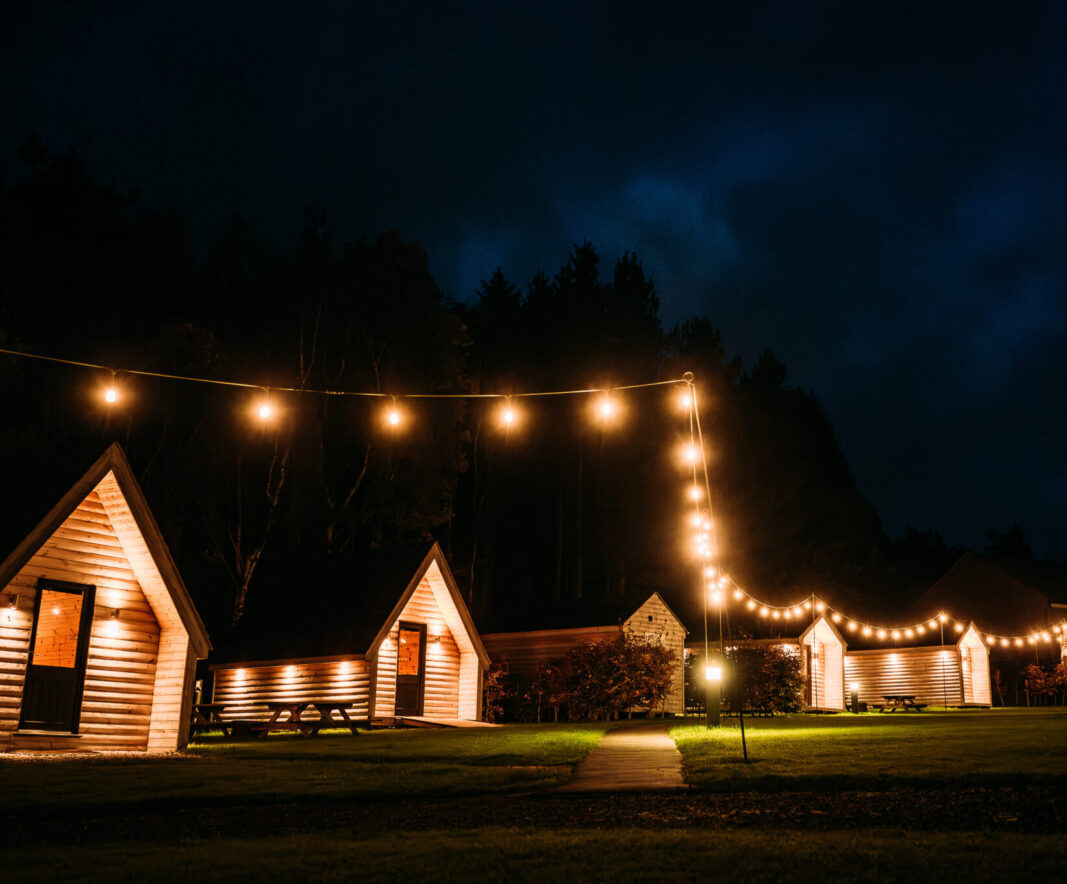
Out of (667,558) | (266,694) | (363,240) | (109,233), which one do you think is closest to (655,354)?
(667,558)

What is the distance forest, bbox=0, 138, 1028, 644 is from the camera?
34.1 meters

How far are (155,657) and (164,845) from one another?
35.0ft

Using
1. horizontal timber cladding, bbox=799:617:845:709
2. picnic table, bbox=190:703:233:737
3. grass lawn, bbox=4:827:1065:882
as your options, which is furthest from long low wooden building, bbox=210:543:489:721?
horizontal timber cladding, bbox=799:617:845:709

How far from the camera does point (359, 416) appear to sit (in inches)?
1469

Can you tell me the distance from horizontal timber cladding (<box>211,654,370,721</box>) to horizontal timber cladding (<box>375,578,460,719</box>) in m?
0.94

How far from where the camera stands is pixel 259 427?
3609cm

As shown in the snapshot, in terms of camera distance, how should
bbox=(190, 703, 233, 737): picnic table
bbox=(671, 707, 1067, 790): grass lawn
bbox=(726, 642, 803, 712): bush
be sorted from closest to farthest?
bbox=(671, 707, 1067, 790): grass lawn
bbox=(190, 703, 233, 737): picnic table
bbox=(726, 642, 803, 712): bush

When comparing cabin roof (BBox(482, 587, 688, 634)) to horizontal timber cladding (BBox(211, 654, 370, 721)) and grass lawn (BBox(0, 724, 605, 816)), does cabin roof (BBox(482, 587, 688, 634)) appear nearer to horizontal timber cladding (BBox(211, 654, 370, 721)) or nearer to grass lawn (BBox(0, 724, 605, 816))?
horizontal timber cladding (BBox(211, 654, 370, 721))

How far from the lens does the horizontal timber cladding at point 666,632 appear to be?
34.0 meters

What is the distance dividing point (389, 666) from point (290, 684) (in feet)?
10.0

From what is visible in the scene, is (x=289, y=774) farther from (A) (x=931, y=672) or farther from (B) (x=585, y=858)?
(A) (x=931, y=672)

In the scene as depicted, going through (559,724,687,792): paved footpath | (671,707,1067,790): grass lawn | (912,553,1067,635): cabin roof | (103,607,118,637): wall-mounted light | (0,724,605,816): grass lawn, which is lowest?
(0,724,605,816): grass lawn

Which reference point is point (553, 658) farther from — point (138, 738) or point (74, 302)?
point (74, 302)

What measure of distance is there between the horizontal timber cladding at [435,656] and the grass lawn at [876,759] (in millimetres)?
9447
